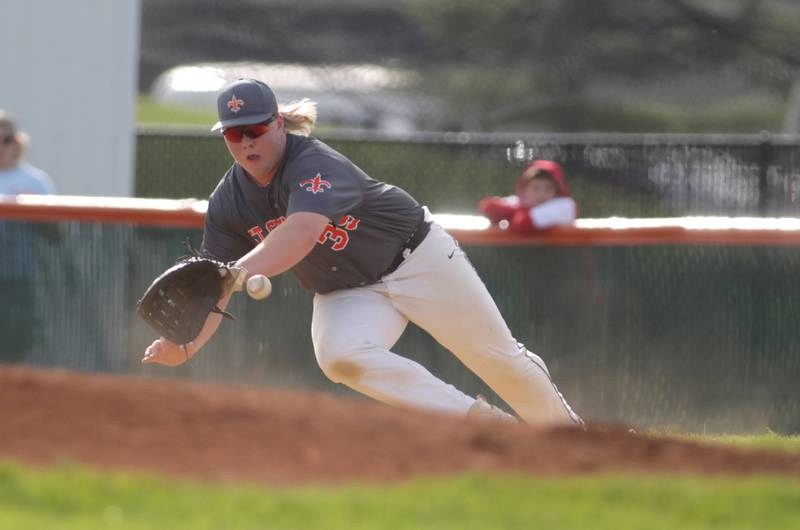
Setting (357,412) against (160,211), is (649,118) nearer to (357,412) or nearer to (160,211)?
(160,211)

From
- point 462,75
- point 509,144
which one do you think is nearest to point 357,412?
point 509,144

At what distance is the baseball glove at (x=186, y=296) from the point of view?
6.07m

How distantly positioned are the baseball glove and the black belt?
84 centimetres

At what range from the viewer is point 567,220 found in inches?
347

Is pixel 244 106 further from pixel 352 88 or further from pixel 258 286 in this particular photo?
pixel 352 88

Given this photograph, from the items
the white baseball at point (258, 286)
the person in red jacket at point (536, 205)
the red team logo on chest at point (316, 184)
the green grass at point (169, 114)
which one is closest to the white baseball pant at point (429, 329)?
the red team logo on chest at point (316, 184)

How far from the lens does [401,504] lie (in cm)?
409

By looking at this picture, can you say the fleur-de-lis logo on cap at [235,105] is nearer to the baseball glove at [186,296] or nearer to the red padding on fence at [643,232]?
the baseball glove at [186,296]

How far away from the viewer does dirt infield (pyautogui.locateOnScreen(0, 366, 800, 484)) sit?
444cm

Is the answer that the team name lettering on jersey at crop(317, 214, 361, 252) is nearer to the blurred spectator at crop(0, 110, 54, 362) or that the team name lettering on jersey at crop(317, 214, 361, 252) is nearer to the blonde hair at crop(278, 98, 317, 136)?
the blonde hair at crop(278, 98, 317, 136)

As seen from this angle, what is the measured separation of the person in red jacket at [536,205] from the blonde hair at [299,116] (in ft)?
7.44

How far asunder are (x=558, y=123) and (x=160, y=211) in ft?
31.0

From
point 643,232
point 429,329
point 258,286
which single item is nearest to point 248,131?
point 258,286

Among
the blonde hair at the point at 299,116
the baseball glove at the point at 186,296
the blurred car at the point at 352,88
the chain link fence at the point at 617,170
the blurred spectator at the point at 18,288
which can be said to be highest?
the blurred car at the point at 352,88
